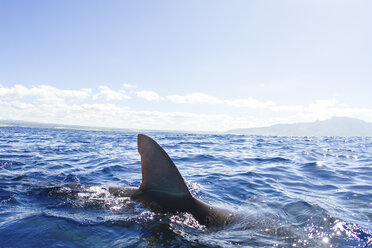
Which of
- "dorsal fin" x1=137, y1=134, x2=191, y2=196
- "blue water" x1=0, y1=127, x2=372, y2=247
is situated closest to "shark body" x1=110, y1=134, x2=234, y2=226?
"dorsal fin" x1=137, y1=134, x2=191, y2=196

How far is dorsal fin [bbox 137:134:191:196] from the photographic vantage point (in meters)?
4.80

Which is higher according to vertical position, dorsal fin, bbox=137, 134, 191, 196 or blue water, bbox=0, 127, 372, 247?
dorsal fin, bbox=137, 134, 191, 196

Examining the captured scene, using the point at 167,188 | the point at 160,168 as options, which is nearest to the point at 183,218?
the point at 167,188

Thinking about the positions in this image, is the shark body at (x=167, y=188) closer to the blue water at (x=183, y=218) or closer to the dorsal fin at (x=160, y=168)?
the dorsal fin at (x=160, y=168)

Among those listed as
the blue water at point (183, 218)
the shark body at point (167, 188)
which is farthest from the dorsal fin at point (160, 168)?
the blue water at point (183, 218)

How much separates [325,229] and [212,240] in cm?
239

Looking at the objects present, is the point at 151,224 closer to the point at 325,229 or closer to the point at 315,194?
the point at 325,229

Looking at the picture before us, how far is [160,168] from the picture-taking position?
4902 mm

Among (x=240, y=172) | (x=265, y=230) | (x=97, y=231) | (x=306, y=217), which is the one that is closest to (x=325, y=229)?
(x=306, y=217)

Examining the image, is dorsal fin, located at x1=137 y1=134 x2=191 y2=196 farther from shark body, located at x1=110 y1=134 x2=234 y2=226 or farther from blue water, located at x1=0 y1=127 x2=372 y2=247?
blue water, located at x1=0 y1=127 x2=372 y2=247

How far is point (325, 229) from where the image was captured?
4.94 meters

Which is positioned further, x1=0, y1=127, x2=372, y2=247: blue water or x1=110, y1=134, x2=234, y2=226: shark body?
x1=110, y1=134, x2=234, y2=226: shark body

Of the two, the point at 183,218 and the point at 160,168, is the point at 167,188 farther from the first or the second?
the point at 183,218

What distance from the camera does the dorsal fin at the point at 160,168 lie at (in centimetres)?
480
